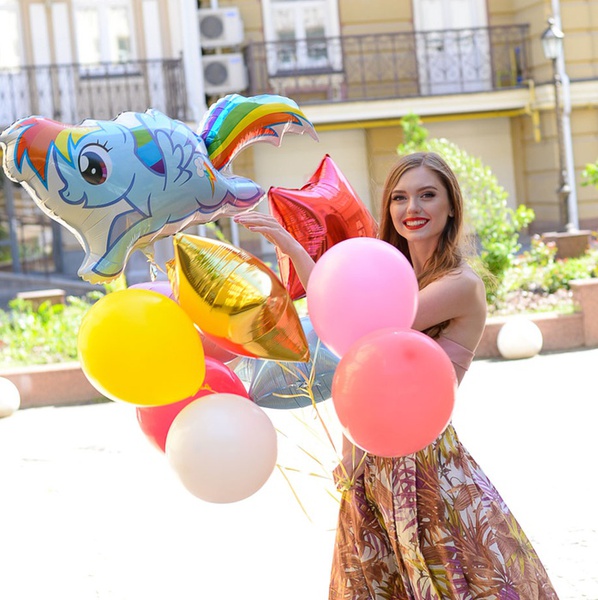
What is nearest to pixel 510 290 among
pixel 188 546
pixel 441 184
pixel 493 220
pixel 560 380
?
pixel 493 220

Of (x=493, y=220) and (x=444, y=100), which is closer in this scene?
(x=493, y=220)

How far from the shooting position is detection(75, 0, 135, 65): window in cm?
1458

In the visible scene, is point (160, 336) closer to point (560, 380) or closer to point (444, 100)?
point (560, 380)

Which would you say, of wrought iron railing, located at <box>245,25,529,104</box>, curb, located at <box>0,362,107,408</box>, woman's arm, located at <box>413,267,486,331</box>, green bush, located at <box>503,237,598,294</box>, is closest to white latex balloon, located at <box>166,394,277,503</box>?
woman's arm, located at <box>413,267,486,331</box>

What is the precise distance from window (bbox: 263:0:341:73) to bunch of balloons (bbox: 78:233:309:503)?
13275 mm

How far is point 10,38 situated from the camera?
14461 millimetres

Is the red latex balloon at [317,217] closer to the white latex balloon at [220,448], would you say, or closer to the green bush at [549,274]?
the white latex balloon at [220,448]

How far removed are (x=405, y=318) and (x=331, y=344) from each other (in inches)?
7.0

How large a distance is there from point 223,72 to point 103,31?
1846mm

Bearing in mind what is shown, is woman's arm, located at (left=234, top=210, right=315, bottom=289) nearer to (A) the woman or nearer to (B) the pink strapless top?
(A) the woman

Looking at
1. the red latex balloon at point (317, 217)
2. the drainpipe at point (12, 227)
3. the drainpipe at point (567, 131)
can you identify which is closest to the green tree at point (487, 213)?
the drainpipe at point (567, 131)

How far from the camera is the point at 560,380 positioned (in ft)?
23.7

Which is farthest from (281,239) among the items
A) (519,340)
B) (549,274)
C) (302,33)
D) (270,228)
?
(302,33)

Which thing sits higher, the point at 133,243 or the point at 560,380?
the point at 133,243
